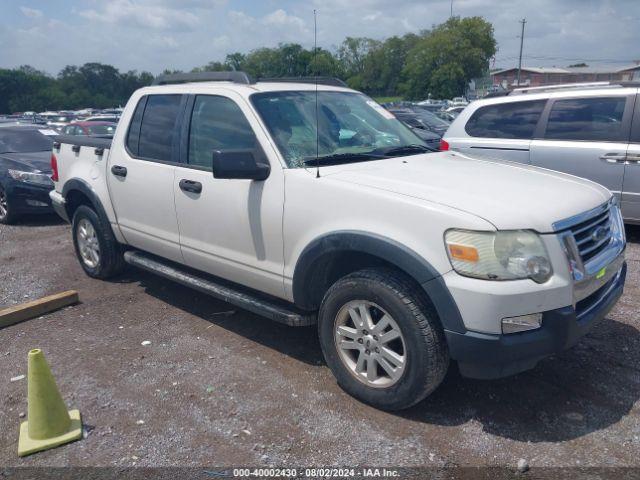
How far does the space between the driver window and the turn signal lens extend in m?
1.68

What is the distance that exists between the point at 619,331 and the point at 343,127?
102 inches

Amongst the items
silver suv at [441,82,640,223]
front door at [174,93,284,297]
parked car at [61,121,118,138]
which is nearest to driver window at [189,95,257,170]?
front door at [174,93,284,297]

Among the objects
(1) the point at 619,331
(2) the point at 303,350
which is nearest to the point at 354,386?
(2) the point at 303,350

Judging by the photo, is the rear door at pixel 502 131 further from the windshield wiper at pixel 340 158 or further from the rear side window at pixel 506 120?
the windshield wiper at pixel 340 158

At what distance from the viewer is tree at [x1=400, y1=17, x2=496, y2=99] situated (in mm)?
52719

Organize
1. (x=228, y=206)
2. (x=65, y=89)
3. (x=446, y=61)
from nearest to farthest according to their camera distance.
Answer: (x=228, y=206) < (x=446, y=61) < (x=65, y=89)

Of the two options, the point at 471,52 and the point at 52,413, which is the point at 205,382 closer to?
the point at 52,413

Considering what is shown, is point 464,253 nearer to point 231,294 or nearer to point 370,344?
point 370,344

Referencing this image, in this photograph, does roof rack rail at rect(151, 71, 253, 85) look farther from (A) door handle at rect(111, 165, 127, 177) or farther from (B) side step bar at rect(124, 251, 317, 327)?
(B) side step bar at rect(124, 251, 317, 327)

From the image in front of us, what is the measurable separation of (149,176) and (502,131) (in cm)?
453

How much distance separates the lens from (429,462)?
9.94ft

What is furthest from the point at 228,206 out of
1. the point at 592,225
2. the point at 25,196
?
the point at 25,196

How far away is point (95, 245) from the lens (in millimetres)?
5934

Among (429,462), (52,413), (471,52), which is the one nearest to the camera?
(429,462)
